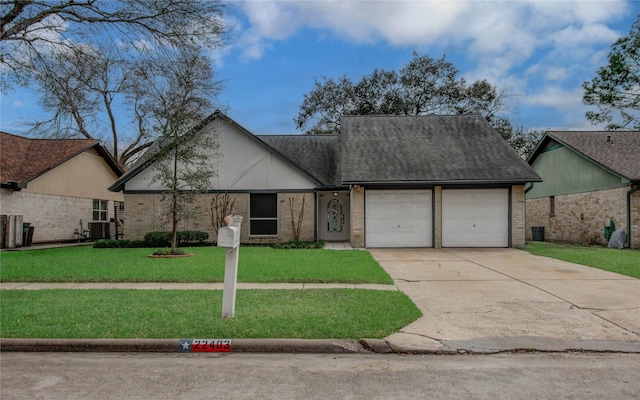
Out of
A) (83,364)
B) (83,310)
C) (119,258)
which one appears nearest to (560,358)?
(83,364)

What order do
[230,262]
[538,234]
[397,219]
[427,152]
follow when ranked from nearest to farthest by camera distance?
[230,262], [397,219], [427,152], [538,234]

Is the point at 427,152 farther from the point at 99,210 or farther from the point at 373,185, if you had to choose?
the point at 99,210

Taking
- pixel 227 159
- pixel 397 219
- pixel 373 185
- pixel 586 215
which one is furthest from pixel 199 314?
pixel 586 215

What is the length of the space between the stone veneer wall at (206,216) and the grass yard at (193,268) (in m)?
5.37

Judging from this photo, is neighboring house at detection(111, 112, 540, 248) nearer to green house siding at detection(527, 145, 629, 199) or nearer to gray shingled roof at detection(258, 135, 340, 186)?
gray shingled roof at detection(258, 135, 340, 186)

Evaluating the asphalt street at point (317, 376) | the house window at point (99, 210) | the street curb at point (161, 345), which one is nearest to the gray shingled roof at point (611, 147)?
the asphalt street at point (317, 376)

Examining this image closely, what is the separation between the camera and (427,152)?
66.9 ft

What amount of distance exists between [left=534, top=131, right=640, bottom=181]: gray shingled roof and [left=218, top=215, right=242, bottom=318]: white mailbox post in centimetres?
1817

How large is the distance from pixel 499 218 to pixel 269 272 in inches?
449

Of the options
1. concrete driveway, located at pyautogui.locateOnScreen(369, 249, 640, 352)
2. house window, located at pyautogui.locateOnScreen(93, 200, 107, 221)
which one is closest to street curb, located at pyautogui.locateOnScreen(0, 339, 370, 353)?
concrete driveway, located at pyautogui.locateOnScreen(369, 249, 640, 352)

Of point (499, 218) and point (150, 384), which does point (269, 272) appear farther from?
point (499, 218)

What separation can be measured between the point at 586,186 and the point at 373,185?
430 inches

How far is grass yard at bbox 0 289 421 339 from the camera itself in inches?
232

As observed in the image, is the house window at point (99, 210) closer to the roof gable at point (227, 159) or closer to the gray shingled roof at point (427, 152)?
the roof gable at point (227, 159)
